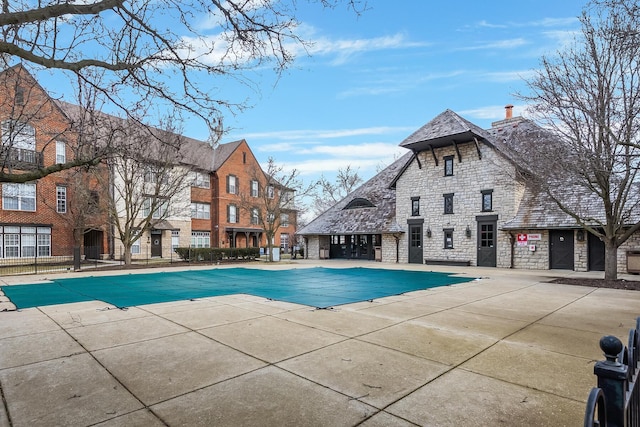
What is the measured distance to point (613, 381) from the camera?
71.4 inches

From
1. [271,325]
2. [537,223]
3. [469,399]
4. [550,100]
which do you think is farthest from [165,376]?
[537,223]

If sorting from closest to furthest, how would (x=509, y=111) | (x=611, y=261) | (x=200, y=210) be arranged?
(x=611, y=261) < (x=509, y=111) < (x=200, y=210)

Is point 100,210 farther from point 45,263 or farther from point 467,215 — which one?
point 467,215

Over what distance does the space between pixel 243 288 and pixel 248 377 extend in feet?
26.9

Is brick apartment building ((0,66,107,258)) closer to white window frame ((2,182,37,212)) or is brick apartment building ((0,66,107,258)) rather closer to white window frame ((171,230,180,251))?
white window frame ((2,182,37,212))

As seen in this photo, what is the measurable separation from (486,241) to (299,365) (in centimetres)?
2055

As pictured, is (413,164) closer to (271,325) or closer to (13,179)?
(271,325)

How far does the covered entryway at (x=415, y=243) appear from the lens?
25391 millimetres

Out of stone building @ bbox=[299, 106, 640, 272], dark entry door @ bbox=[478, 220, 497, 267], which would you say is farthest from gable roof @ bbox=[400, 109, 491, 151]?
dark entry door @ bbox=[478, 220, 497, 267]

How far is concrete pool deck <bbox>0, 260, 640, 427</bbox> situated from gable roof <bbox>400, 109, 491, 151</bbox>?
1656 centimetres

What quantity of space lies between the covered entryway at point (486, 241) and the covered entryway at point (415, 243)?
4114 mm

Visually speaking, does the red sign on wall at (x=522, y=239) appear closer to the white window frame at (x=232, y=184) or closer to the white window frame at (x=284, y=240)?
the white window frame at (x=232, y=184)

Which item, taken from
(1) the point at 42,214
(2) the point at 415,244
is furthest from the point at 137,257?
(2) the point at 415,244

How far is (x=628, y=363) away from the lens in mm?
1967
